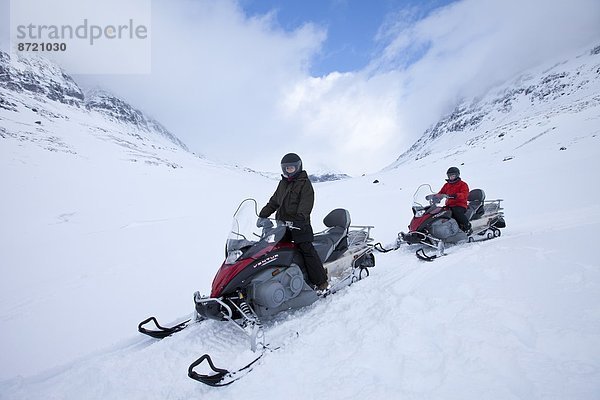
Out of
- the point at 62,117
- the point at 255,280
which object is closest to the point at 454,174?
the point at 255,280

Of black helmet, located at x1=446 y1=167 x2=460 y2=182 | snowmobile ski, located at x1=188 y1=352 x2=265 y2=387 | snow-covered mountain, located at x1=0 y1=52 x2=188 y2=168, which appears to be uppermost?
snow-covered mountain, located at x1=0 y1=52 x2=188 y2=168

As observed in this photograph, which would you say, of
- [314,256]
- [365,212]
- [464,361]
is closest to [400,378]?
[464,361]

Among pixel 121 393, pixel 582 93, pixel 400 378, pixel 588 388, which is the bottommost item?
pixel 121 393

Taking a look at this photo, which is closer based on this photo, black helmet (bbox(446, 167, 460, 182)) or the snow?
the snow

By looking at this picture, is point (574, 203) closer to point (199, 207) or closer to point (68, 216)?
point (199, 207)

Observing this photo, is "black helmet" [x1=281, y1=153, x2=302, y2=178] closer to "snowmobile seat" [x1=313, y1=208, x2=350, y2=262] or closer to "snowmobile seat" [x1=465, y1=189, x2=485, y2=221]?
"snowmobile seat" [x1=313, y1=208, x2=350, y2=262]

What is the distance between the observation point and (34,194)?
17453 mm

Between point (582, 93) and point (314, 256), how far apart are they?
468 feet

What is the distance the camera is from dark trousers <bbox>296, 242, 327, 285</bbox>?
13.7ft

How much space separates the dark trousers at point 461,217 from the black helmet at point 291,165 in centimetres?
439

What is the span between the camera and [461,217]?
682 cm

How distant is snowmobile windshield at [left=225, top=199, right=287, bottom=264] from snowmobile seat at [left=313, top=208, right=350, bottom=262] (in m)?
1.03

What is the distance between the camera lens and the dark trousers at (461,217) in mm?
6809

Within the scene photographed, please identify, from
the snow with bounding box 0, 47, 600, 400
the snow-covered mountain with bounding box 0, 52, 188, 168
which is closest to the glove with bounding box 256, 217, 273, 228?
the snow with bounding box 0, 47, 600, 400
